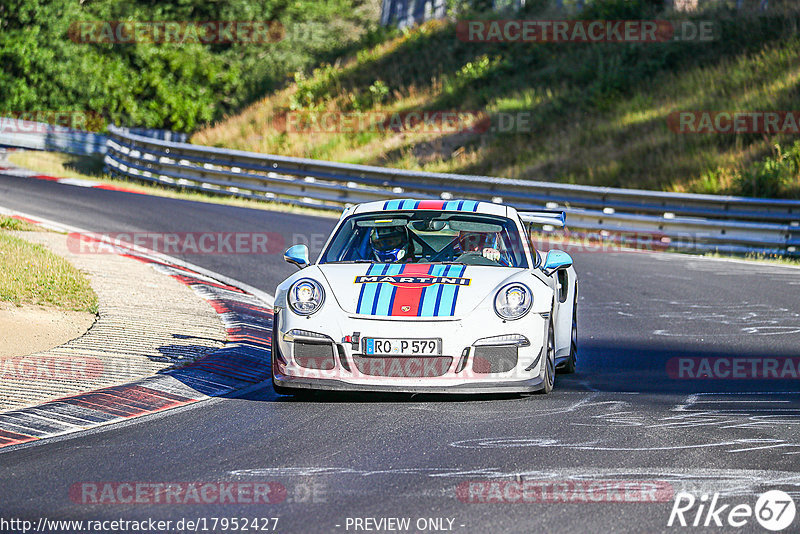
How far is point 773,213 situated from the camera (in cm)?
1733

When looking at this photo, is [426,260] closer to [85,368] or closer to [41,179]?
[85,368]

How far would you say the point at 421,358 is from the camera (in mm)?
6926

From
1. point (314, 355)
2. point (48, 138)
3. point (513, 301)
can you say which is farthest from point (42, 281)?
point (48, 138)

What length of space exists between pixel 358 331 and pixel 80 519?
105 inches

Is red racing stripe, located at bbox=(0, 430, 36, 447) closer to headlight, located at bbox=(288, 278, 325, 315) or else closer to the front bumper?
the front bumper

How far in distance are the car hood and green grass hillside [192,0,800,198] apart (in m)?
14.5

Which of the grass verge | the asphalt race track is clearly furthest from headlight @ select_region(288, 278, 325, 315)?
the grass verge

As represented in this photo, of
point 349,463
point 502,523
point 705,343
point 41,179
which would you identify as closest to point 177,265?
point 705,343

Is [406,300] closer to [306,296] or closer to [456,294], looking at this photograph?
[456,294]

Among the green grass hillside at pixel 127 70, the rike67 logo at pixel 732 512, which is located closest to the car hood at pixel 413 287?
the rike67 logo at pixel 732 512

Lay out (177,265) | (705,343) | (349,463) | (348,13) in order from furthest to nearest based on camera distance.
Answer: (348,13)
(177,265)
(705,343)
(349,463)

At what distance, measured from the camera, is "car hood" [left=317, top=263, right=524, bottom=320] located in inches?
278

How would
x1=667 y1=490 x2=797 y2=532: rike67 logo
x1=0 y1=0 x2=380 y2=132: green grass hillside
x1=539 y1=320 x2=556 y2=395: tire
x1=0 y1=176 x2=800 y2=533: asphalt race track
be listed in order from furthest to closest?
x1=0 y1=0 x2=380 y2=132: green grass hillside → x1=539 y1=320 x2=556 y2=395: tire → x1=0 y1=176 x2=800 y2=533: asphalt race track → x1=667 y1=490 x2=797 y2=532: rike67 logo

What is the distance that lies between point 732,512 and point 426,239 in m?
4.22
